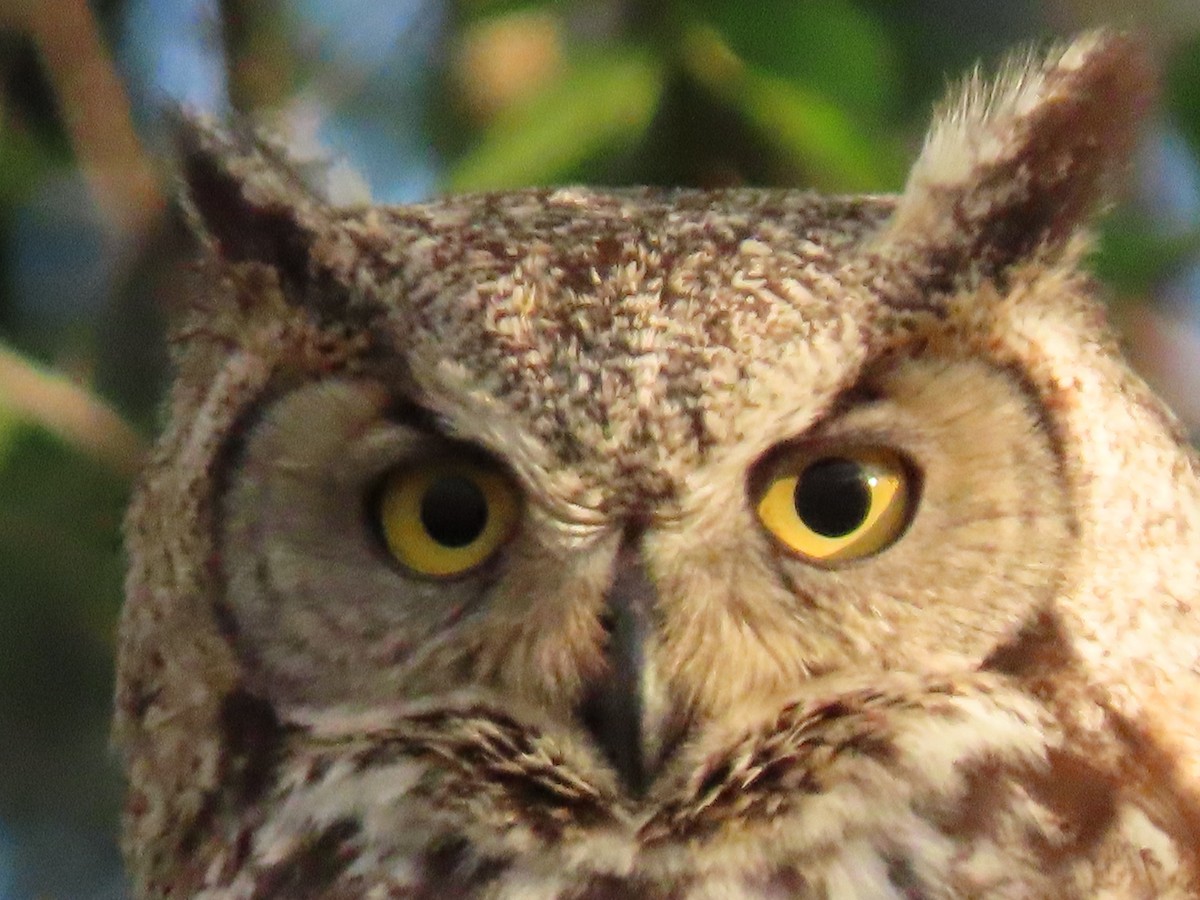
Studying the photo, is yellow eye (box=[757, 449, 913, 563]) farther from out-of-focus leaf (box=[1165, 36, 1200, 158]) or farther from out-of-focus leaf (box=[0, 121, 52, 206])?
out-of-focus leaf (box=[0, 121, 52, 206])

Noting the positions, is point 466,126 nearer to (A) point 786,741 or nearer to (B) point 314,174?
(B) point 314,174

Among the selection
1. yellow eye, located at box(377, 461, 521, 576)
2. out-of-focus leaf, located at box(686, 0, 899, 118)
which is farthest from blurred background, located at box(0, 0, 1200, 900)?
yellow eye, located at box(377, 461, 521, 576)

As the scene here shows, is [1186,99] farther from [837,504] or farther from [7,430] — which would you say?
[7,430]

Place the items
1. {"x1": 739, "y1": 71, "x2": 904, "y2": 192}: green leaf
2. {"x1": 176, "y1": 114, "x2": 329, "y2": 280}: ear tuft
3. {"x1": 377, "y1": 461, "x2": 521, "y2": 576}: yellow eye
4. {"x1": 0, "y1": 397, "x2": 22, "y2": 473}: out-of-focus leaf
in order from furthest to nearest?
{"x1": 0, "y1": 397, "x2": 22, "y2": 473}: out-of-focus leaf
{"x1": 739, "y1": 71, "x2": 904, "y2": 192}: green leaf
{"x1": 176, "y1": 114, "x2": 329, "y2": 280}: ear tuft
{"x1": 377, "y1": 461, "x2": 521, "y2": 576}: yellow eye

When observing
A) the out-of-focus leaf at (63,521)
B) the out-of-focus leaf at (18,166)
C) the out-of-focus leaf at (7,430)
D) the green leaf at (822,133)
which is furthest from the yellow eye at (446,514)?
the out-of-focus leaf at (18,166)

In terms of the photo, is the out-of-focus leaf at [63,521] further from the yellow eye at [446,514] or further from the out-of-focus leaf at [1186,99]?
the out-of-focus leaf at [1186,99]

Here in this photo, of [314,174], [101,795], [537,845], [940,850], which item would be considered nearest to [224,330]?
[314,174]

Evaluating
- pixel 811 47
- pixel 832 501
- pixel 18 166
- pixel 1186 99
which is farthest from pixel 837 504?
pixel 18 166
